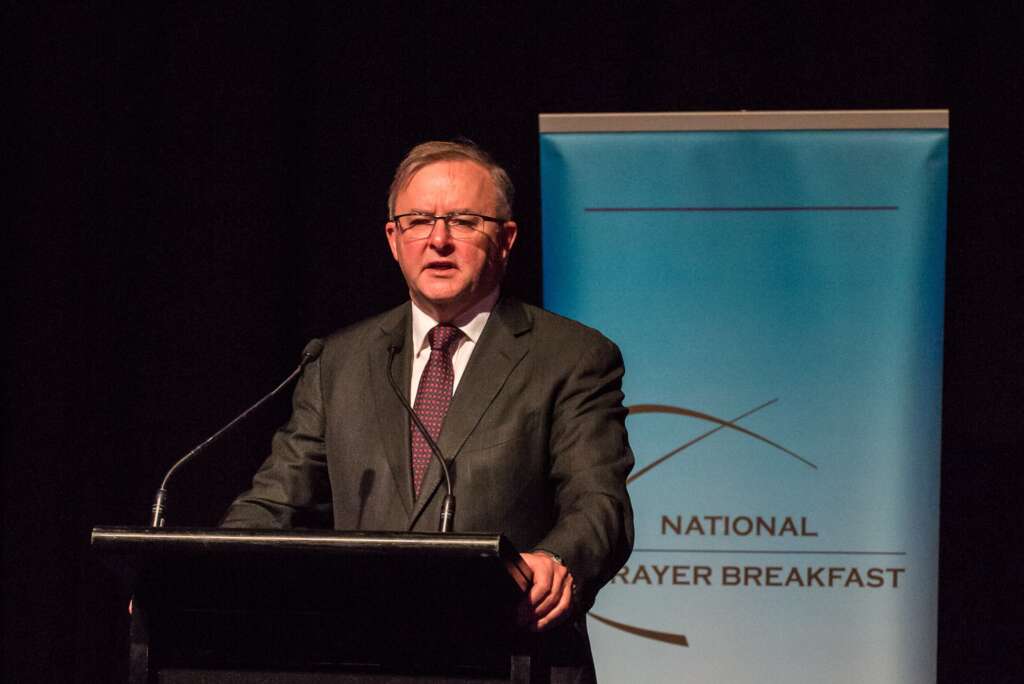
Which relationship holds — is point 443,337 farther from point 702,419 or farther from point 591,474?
point 702,419

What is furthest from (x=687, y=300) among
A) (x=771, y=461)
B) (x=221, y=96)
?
(x=221, y=96)

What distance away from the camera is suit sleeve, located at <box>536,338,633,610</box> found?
2.00 meters

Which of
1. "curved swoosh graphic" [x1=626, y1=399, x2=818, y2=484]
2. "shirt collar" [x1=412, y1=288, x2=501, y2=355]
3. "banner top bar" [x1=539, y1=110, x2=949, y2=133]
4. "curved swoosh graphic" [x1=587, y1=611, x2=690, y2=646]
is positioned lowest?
"curved swoosh graphic" [x1=587, y1=611, x2=690, y2=646]

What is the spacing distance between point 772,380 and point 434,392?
54.8 inches

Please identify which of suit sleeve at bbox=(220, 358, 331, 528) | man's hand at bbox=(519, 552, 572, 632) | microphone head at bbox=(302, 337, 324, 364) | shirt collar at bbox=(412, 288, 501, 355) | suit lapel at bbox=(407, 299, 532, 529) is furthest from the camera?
shirt collar at bbox=(412, 288, 501, 355)

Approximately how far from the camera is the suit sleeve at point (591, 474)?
2.00 metres

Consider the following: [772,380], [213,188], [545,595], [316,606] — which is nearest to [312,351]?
[316,606]

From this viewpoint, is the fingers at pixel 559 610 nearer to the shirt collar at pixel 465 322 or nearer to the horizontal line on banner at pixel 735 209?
the shirt collar at pixel 465 322

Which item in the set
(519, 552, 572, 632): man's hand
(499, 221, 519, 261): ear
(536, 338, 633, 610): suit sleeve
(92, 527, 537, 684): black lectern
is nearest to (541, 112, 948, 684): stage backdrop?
(499, 221, 519, 261): ear

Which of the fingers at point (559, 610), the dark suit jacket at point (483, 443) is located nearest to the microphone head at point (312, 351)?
the dark suit jacket at point (483, 443)

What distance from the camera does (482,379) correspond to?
2316mm

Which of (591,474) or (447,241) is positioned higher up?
(447,241)

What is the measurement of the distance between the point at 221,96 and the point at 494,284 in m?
1.85

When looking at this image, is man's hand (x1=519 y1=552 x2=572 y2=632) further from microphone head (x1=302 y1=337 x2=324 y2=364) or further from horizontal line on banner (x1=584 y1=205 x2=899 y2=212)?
horizontal line on banner (x1=584 y1=205 x2=899 y2=212)
